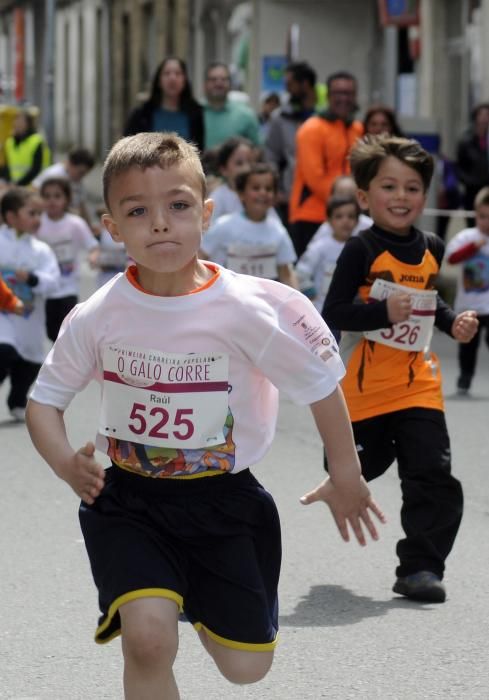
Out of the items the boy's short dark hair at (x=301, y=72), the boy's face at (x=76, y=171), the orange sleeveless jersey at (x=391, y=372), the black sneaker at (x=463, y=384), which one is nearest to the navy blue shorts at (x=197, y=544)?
the orange sleeveless jersey at (x=391, y=372)

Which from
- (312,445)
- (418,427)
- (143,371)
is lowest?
(312,445)

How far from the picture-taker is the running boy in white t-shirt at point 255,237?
11.0 meters

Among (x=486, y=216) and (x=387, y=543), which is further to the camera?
(x=486, y=216)

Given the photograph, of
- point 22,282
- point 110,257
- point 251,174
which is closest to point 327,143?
point 110,257

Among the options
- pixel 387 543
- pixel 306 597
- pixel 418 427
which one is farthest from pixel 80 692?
pixel 387 543

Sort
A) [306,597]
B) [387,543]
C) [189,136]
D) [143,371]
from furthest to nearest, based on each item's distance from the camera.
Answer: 1. [189,136]
2. [387,543]
3. [306,597]
4. [143,371]

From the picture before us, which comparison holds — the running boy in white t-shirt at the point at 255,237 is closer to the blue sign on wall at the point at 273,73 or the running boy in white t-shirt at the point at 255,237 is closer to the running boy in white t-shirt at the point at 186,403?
the running boy in white t-shirt at the point at 186,403

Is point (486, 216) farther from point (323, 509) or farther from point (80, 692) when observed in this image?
point (80, 692)

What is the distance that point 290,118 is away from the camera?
14.5 meters

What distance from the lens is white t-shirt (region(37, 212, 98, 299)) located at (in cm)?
1258

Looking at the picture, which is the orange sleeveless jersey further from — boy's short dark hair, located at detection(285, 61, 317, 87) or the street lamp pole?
the street lamp pole

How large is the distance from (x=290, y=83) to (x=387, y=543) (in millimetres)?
7830

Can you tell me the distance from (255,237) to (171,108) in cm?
Answer: 274

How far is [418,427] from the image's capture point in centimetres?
623
